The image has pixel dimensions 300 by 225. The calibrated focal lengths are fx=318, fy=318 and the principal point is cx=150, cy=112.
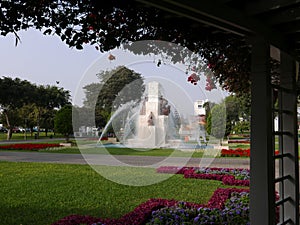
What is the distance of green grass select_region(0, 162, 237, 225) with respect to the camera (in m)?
3.41

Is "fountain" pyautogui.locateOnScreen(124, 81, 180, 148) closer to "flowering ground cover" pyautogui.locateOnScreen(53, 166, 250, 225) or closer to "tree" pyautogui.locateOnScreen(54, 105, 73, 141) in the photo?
"tree" pyautogui.locateOnScreen(54, 105, 73, 141)

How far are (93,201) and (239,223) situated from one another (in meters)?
1.88

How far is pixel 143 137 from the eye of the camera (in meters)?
9.73

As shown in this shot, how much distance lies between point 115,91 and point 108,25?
17.7 ft

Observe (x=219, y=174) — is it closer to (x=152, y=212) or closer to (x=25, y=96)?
(x=152, y=212)

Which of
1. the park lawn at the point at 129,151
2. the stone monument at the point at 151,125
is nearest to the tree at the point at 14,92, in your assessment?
the stone monument at the point at 151,125

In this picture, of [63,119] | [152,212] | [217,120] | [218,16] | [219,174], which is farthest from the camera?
[217,120]

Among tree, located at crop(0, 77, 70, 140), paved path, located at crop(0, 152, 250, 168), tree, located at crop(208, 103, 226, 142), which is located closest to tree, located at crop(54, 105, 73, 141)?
paved path, located at crop(0, 152, 250, 168)

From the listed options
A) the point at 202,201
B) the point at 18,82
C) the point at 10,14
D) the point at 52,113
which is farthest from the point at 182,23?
the point at 52,113

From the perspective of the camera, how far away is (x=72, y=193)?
14.2 feet

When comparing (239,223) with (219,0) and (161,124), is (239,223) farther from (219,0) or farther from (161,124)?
(161,124)

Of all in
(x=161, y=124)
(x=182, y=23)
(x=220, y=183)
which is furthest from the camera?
(x=161, y=124)

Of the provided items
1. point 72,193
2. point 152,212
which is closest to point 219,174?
point 72,193

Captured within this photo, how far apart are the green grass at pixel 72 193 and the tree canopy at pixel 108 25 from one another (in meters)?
2.22
